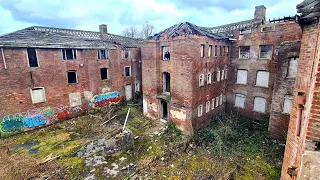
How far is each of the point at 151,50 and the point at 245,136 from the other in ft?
33.5

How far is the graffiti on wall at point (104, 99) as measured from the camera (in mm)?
16344

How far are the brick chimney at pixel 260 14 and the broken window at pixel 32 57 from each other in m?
18.9

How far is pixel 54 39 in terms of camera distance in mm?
13852

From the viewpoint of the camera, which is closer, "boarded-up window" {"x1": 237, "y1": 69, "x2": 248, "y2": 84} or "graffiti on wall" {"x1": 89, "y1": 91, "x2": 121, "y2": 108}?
"boarded-up window" {"x1": 237, "y1": 69, "x2": 248, "y2": 84}

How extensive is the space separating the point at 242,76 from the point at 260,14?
5.64 metres

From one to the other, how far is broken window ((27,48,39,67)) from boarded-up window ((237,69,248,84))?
17387 millimetres

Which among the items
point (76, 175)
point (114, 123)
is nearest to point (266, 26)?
point (114, 123)

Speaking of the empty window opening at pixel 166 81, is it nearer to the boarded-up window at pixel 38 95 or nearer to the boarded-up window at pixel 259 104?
the boarded-up window at pixel 259 104

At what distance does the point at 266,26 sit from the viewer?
506 inches

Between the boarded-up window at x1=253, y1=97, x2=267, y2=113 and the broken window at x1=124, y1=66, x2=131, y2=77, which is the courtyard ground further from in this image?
the broken window at x1=124, y1=66, x2=131, y2=77

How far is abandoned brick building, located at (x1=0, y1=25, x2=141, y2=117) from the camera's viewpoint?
11.7 m

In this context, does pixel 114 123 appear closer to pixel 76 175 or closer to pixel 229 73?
pixel 76 175

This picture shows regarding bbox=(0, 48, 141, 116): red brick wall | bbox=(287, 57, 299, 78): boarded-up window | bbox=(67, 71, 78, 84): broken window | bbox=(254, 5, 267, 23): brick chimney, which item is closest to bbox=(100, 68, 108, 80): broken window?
bbox=(0, 48, 141, 116): red brick wall

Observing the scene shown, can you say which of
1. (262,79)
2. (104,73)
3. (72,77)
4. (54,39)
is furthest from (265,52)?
(54,39)
